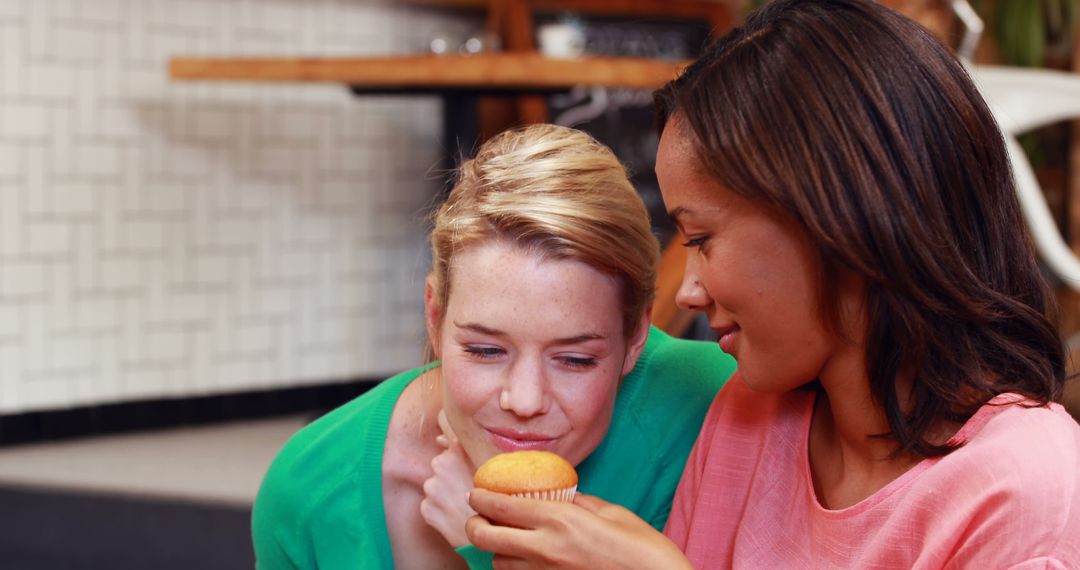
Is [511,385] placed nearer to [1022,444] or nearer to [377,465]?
[377,465]

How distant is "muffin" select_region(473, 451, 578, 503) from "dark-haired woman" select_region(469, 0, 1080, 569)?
0.03m

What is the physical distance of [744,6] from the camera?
454 centimetres

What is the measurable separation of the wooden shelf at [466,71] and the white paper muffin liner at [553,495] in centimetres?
177

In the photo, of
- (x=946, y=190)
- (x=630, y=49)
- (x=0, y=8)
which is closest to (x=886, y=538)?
(x=946, y=190)

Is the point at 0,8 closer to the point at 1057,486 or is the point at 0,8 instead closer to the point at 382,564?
the point at 382,564

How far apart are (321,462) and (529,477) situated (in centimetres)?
42

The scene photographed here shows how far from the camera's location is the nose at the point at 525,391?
123 cm

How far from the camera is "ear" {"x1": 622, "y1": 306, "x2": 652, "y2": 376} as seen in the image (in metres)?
1.38

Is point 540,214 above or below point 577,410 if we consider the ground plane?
above

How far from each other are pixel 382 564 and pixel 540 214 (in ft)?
1.67

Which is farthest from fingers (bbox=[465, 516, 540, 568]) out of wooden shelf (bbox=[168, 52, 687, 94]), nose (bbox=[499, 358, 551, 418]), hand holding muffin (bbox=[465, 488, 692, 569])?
wooden shelf (bbox=[168, 52, 687, 94])

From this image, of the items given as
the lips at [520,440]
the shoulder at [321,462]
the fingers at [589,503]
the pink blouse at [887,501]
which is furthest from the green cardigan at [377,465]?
the fingers at [589,503]

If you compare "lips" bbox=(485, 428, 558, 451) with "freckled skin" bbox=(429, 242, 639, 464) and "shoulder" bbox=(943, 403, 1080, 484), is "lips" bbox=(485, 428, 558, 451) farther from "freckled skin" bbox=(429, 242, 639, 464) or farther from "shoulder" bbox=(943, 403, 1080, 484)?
"shoulder" bbox=(943, 403, 1080, 484)

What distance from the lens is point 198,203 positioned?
380 cm
